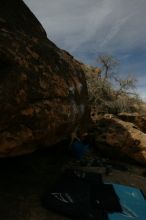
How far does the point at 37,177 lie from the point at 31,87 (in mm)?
1919

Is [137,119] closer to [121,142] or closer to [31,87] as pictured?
[121,142]

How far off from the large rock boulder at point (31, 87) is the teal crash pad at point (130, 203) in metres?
1.32

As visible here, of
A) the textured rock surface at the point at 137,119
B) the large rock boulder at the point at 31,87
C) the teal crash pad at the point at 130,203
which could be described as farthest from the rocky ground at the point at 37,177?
the textured rock surface at the point at 137,119

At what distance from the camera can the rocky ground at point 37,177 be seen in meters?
4.17

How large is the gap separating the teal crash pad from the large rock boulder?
132 cm

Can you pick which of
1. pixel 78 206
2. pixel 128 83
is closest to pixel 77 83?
pixel 78 206

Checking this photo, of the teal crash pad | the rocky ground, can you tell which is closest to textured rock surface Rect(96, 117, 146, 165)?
the rocky ground

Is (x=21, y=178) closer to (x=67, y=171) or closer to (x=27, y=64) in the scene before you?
(x=67, y=171)

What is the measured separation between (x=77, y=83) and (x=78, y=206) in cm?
205

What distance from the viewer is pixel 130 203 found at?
486cm

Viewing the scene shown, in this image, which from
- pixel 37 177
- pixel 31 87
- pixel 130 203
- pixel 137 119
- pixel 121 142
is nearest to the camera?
pixel 31 87

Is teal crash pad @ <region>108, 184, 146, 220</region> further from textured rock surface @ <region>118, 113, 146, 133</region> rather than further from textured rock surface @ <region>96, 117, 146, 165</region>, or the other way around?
textured rock surface @ <region>118, 113, 146, 133</region>

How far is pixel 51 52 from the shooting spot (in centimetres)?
496

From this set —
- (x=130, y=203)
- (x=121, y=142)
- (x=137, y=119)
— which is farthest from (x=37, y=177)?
(x=137, y=119)
